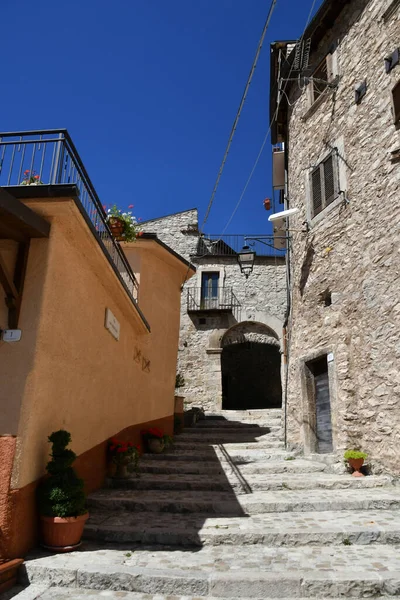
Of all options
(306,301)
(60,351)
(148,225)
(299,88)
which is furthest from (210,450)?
(148,225)

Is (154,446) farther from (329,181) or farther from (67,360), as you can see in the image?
(329,181)

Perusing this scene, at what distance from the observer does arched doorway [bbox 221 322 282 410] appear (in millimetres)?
22000

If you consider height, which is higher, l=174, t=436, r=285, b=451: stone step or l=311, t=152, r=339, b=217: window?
l=311, t=152, r=339, b=217: window

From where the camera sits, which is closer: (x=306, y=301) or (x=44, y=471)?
(x=44, y=471)

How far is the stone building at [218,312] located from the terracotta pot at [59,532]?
1401 cm

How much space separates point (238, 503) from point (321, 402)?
425cm

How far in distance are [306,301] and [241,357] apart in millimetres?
13041

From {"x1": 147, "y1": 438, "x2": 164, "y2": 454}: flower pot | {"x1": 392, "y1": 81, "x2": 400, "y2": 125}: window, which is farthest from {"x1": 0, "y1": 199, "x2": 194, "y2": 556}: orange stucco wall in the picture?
{"x1": 392, "y1": 81, "x2": 400, "y2": 125}: window

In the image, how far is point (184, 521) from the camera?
5070 mm

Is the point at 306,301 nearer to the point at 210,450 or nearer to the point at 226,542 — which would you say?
the point at 210,450

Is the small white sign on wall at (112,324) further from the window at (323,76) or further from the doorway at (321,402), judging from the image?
the window at (323,76)

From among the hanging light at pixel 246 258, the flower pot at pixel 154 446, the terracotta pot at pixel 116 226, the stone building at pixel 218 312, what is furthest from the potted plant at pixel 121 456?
the stone building at pixel 218 312

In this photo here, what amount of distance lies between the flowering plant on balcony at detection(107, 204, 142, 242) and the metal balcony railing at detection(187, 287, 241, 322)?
11717mm

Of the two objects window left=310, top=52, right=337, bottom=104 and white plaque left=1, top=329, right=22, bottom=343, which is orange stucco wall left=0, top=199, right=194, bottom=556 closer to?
white plaque left=1, top=329, right=22, bottom=343
